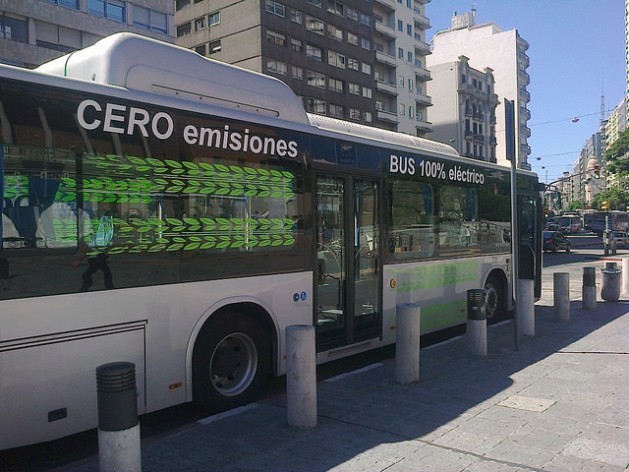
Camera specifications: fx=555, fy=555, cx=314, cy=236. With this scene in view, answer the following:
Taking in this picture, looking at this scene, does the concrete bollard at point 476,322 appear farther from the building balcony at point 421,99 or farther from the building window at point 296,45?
the building balcony at point 421,99

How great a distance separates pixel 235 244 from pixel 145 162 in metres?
1.23

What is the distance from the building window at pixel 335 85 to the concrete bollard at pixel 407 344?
55428 mm

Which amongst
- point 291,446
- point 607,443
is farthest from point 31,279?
point 607,443

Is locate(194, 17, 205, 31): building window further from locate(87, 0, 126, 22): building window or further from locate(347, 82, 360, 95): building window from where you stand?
locate(87, 0, 126, 22): building window

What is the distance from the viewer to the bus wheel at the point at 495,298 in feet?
34.0

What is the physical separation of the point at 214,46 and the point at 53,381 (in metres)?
56.2

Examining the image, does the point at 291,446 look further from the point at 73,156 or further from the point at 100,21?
the point at 100,21

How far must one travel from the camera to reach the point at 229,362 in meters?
5.72

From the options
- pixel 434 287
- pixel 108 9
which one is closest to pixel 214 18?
pixel 108 9

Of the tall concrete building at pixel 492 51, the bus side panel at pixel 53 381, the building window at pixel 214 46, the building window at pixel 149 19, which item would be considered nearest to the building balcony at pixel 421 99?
the building window at pixel 214 46

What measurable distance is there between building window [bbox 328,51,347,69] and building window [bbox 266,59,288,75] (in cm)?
751

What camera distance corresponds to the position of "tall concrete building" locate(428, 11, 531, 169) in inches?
4188

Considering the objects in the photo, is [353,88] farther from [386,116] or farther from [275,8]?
[275,8]

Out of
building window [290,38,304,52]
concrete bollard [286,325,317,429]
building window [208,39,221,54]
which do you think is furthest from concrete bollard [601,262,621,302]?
building window [208,39,221,54]
